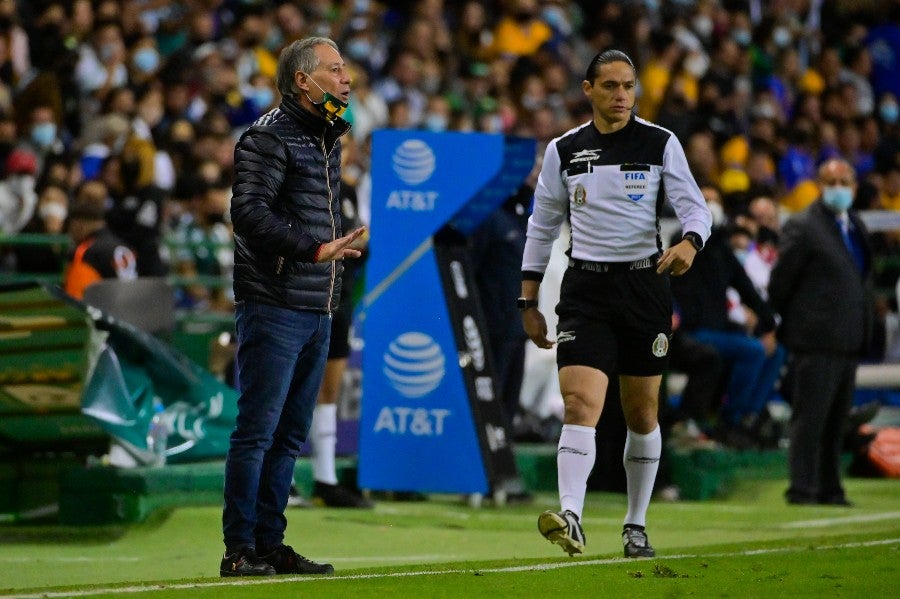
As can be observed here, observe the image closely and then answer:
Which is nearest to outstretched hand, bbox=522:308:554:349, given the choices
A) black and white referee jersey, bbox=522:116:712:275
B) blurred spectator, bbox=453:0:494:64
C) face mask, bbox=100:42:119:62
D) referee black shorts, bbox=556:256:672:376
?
referee black shorts, bbox=556:256:672:376

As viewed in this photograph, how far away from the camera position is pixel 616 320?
8.12 m

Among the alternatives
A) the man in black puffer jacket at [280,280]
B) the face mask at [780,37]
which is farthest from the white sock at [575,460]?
the face mask at [780,37]

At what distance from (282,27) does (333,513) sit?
9.61m

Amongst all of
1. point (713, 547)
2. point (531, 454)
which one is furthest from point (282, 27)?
point (713, 547)

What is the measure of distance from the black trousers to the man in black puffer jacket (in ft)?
19.9

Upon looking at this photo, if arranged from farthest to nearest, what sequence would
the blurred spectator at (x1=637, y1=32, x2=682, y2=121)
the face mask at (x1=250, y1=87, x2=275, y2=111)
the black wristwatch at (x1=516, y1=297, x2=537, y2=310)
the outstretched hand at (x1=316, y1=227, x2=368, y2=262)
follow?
the blurred spectator at (x1=637, y1=32, x2=682, y2=121)
the face mask at (x1=250, y1=87, x2=275, y2=111)
the black wristwatch at (x1=516, y1=297, x2=537, y2=310)
the outstretched hand at (x1=316, y1=227, x2=368, y2=262)

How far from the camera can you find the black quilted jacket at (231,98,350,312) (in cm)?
690

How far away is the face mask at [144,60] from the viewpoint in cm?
1759

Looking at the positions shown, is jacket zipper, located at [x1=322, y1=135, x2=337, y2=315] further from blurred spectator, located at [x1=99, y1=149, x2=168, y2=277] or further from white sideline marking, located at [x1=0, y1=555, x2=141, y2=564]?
blurred spectator, located at [x1=99, y1=149, x2=168, y2=277]

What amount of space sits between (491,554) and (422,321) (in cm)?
299

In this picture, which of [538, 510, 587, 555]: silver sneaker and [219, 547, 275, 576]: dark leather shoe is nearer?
[219, 547, 275, 576]: dark leather shoe

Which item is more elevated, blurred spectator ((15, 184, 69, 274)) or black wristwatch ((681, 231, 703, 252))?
black wristwatch ((681, 231, 703, 252))

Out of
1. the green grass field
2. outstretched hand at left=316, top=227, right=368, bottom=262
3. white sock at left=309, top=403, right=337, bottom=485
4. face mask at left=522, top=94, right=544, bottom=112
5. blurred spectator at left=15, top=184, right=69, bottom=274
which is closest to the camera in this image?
the green grass field

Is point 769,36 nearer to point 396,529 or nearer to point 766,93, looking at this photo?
point 766,93
